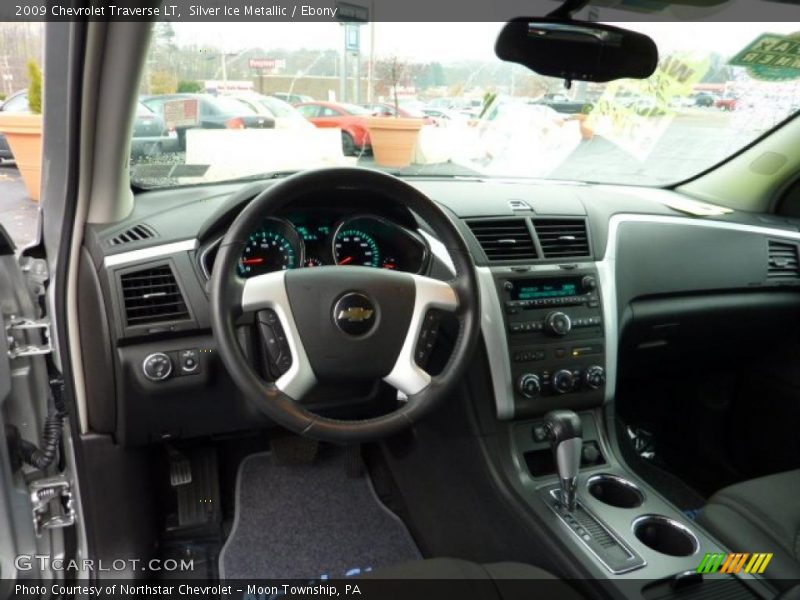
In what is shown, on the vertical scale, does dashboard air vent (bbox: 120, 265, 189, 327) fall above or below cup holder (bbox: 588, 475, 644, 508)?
above

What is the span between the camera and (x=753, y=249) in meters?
2.76

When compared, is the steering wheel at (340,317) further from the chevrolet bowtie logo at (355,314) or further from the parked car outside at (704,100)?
the parked car outside at (704,100)

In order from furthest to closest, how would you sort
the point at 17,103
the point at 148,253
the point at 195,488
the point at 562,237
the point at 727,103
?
the point at 727,103 → the point at 195,488 → the point at 562,237 → the point at 148,253 → the point at 17,103

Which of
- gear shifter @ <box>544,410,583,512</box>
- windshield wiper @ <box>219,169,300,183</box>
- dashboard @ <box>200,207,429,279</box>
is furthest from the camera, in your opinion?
windshield wiper @ <box>219,169,300,183</box>

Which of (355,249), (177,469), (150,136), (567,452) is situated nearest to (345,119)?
(355,249)

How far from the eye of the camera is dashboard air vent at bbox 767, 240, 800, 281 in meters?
2.81

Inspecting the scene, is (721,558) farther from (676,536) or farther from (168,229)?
(168,229)

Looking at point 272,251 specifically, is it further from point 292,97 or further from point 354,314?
point 292,97

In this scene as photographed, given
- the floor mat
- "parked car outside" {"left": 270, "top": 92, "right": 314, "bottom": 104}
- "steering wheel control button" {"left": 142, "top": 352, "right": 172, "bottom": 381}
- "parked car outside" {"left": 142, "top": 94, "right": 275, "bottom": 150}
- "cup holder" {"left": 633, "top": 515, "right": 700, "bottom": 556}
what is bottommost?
the floor mat

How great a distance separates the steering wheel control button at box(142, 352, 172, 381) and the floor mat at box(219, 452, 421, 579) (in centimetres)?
91

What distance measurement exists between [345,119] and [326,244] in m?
0.50

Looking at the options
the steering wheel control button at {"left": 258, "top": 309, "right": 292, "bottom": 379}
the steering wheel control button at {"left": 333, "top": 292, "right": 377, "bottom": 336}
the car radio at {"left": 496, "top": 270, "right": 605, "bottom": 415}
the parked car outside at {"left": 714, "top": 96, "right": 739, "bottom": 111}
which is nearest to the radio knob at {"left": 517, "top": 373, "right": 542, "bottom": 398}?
the car radio at {"left": 496, "top": 270, "right": 605, "bottom": 415}

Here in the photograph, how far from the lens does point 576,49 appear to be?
5.67ft

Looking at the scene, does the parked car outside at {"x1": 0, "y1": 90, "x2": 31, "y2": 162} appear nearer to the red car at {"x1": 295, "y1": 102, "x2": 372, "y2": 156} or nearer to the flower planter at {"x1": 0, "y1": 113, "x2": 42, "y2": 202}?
the flower planter at {"x1": 0, "y1": 113, "x2": 42, "y2": 202}
